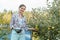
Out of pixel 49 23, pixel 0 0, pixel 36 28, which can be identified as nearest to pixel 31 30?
pixel 36 28

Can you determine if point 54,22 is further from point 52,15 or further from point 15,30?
point 15,30

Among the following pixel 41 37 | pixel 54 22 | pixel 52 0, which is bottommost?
pixel 41 37

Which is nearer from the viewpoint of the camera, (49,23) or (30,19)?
(49,23)

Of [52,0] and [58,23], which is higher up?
[52,0]

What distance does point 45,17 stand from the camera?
6.06 meters

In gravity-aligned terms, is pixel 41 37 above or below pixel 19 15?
below

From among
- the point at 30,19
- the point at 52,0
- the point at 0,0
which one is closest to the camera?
the point at 52,0

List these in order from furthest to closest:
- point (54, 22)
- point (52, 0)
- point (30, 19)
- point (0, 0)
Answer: point (0, 0)
point (30, 19)
point (52, 0)
point (54, 22)

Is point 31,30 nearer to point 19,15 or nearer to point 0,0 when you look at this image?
point 19,15

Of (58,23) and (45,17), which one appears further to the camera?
(45,17)

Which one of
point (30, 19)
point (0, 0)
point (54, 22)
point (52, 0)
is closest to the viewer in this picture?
point (54, 22)

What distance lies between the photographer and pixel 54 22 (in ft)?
18.6

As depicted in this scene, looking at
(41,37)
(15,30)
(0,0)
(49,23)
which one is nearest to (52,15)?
(49,23)

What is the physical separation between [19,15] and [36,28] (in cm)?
49
